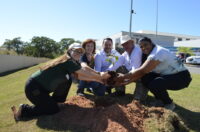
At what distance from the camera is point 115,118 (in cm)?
346

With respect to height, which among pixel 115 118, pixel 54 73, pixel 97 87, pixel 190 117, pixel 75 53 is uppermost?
pixel 75 53

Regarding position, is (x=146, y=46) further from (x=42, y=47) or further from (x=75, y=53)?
(x=42, y=47)

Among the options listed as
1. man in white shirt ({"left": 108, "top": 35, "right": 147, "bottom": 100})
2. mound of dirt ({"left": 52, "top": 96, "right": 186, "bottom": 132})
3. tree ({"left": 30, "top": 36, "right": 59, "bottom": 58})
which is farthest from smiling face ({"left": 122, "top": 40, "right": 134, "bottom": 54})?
tree ({"left": 30, "top": 36, "right": 59, "bottom": 58})

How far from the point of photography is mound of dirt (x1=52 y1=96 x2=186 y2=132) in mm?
3309

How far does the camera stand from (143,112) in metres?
3.64

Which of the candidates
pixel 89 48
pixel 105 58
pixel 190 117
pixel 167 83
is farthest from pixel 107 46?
pixel 190 117

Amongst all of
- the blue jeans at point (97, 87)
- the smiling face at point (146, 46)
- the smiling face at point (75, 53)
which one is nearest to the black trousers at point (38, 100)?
the smiling face at point (75, 53)

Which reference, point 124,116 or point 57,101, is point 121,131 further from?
point 57,101

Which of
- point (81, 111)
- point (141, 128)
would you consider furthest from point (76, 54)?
point (141, 128)

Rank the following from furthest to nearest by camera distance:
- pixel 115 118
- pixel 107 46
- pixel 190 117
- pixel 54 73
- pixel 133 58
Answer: pixel 107 46 < pixel 133 58 < pixel 190 117 < pixel 54 73 < pixel 115 118

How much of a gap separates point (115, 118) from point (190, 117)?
1.64 m

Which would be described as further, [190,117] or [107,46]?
[107,46]

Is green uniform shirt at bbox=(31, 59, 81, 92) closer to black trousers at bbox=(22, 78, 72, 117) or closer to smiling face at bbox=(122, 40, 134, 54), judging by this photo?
black trousers at bbox=(22, 78, 72, 117)

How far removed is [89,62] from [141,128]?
250 cm
